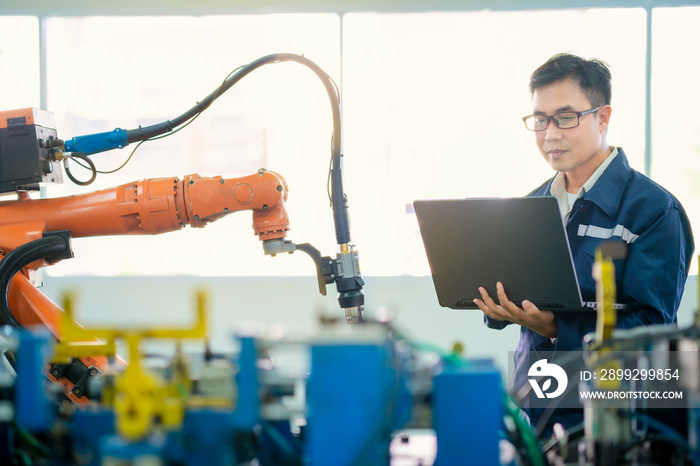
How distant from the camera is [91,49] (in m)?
3.85

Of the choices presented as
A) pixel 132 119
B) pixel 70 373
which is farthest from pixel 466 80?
pixel 70 373

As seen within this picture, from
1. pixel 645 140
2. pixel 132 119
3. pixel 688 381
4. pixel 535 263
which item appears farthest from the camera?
pixel 132 119

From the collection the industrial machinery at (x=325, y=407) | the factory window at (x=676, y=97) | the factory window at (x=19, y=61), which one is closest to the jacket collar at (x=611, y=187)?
the industrial machinery at (x=325, y=407)

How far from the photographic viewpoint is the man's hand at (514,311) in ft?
4.65

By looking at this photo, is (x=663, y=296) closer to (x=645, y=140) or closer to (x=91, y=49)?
(x=645, y=140)

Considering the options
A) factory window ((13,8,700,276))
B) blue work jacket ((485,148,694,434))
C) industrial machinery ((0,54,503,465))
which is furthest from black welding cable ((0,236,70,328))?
factory window ((13,8,700,276))

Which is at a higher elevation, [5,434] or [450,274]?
[450,274]

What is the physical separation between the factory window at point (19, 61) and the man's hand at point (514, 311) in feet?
11.2

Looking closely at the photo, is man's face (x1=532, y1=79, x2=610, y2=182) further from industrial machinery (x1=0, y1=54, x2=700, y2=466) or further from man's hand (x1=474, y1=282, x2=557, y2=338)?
industrial machinery (x1=0, y1=54, x2=700, y2=466)

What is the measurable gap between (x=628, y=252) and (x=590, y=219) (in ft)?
0.45

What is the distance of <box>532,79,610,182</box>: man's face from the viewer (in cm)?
167

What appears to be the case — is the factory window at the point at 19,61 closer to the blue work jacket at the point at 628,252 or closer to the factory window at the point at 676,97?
the blue work jacket at the point at 628,252

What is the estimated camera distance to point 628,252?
152cm

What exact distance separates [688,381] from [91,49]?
3852 mm
